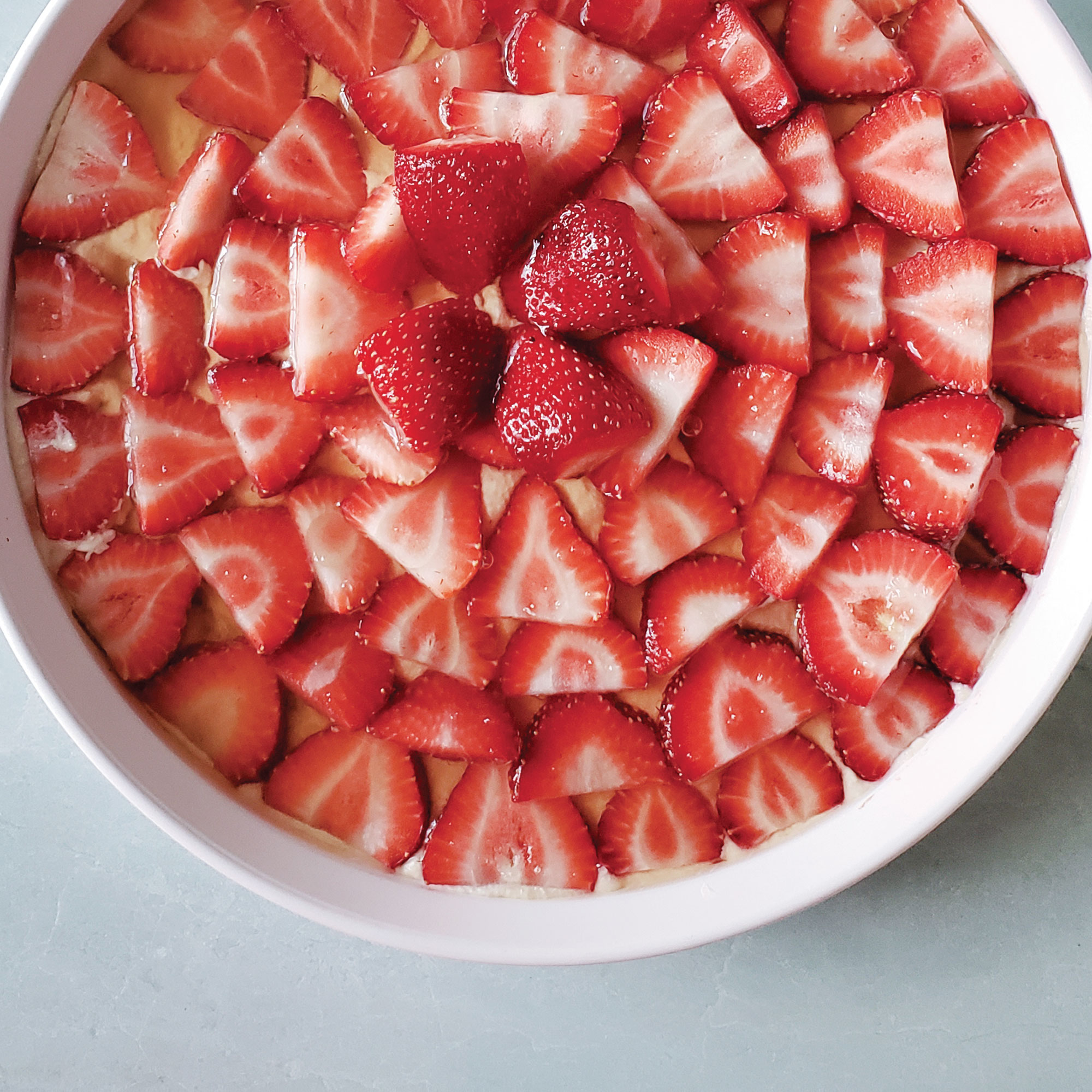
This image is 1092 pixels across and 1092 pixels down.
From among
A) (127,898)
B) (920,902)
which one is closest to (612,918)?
(920,902)

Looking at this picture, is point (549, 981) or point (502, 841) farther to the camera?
point (549, 981)

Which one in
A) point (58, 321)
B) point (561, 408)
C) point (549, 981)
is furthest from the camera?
point (549, 981)

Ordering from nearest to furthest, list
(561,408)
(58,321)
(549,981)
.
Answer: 1. (561,408)
2. (58,321)
3. (549,981)

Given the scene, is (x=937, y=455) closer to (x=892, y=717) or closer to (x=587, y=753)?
(x=892, y=717)

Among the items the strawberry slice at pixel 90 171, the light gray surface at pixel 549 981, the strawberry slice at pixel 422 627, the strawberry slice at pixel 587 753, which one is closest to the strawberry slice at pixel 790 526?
the strawberry slice at pixel 587 753

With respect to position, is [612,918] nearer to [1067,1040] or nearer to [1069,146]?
[1067,1040]

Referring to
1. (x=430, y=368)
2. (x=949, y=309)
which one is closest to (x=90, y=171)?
(x=430, y=368)

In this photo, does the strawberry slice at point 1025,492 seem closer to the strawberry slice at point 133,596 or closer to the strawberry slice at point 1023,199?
the strawberry slice at point 1023,199
